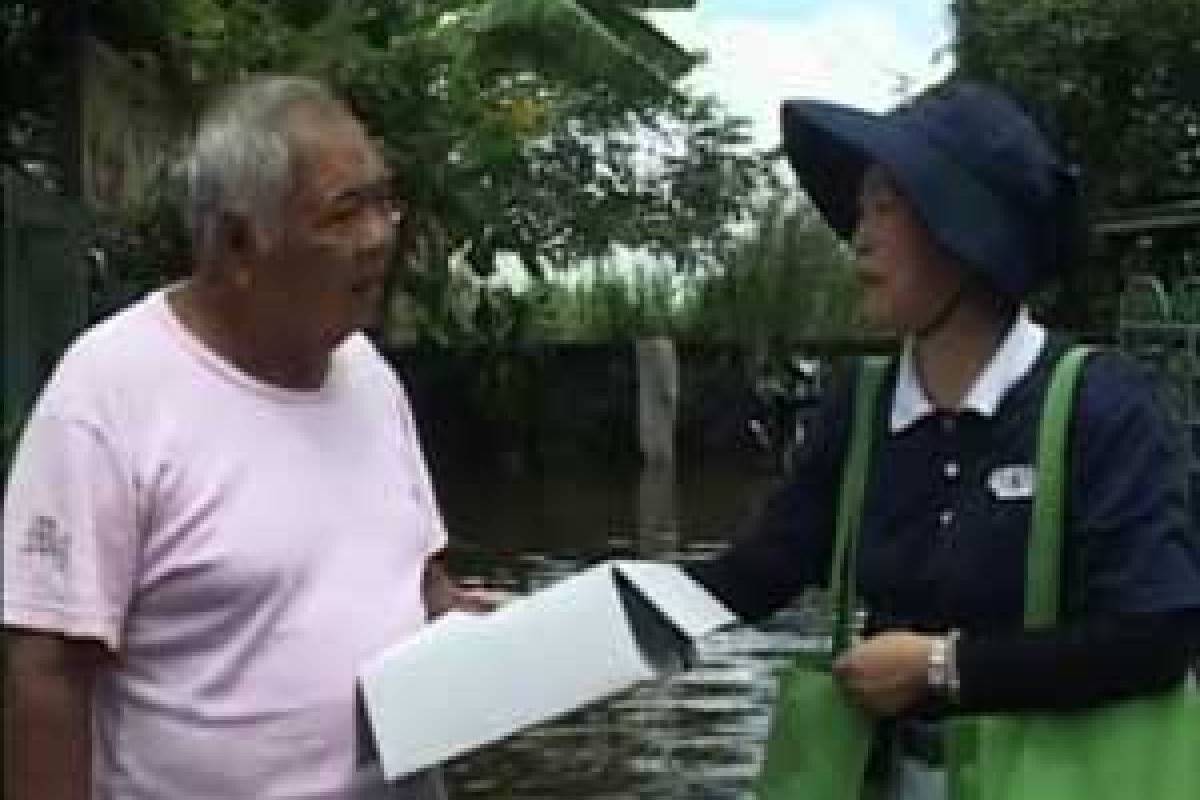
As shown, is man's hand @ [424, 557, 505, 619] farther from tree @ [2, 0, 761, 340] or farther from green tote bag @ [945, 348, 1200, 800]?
tree @ [2, 0, 761, 340]

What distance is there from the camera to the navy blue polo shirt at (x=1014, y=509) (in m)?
2.59

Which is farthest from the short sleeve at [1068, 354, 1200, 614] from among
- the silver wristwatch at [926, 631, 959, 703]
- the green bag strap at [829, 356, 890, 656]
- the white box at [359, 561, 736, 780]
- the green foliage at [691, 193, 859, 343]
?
the green foliage at [691, 193, 859, 343]

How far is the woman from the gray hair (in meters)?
0.59

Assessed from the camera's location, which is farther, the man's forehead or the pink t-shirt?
the man's forehead

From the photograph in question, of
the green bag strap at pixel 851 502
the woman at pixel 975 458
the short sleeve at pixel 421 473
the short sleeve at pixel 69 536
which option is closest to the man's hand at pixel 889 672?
the woman at pixel 975 458

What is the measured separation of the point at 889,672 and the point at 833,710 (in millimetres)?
124

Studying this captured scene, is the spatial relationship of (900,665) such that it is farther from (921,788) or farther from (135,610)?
(135,610)

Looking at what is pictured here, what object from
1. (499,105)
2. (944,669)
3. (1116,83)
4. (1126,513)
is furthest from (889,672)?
(1116,83)

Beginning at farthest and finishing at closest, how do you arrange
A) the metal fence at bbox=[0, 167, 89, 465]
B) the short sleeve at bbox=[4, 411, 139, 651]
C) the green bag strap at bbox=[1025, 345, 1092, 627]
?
the metal fence at bbox=[0, 167, 89, 465]
the green bag strap at bbox=[1025, 345, 1092, 627]
the short sleeve at bbox=[4, 411, 139, 651]

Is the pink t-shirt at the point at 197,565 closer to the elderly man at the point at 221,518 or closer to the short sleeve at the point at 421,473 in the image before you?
the elderly man at the point at 221,518

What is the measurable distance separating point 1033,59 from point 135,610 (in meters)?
17.7

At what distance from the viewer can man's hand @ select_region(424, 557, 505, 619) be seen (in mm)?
2934

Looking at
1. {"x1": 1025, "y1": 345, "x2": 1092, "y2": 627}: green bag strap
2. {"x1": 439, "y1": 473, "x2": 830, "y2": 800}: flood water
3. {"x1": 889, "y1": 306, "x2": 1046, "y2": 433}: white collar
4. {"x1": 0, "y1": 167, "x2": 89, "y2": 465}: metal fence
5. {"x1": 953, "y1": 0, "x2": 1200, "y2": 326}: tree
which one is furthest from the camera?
{"x1": 953, "y1": 0, "x2": 1200, "y2": 326}: tree

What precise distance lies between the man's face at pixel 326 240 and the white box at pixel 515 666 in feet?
1.15
